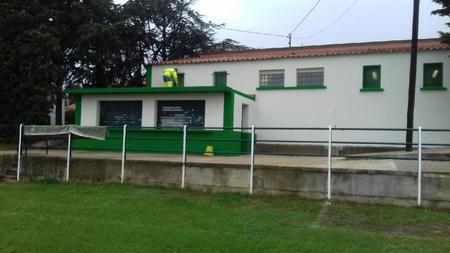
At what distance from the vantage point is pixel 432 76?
827 inches

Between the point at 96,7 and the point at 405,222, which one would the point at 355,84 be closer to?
the point at 405,222

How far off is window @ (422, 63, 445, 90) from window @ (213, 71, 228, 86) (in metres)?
8.96

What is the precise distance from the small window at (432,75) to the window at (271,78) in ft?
20.2

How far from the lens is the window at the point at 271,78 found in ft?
77.0

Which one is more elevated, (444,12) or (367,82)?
(444,12)

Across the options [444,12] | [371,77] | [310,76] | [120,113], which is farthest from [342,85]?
[120,113]

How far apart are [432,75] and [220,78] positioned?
954 cm

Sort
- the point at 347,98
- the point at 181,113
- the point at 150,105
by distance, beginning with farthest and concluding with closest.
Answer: the point at 347,98
the point at 150,105
the point at 181,113

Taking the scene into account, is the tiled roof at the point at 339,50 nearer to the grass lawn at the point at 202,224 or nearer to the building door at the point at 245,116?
the building door at the point at 245,116

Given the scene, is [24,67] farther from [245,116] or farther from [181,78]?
[245,116]

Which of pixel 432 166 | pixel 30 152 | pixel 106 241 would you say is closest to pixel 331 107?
pixel 432 166

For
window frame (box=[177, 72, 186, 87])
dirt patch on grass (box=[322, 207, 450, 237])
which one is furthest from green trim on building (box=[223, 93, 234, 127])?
dirt patch on grass (box=[322, 207, 450, 237])

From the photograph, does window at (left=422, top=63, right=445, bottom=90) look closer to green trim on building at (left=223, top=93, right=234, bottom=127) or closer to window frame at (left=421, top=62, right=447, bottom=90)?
window frame at (left=421, top=62, right=447, bottom=90)

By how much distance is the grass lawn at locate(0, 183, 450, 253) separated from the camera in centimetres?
743
